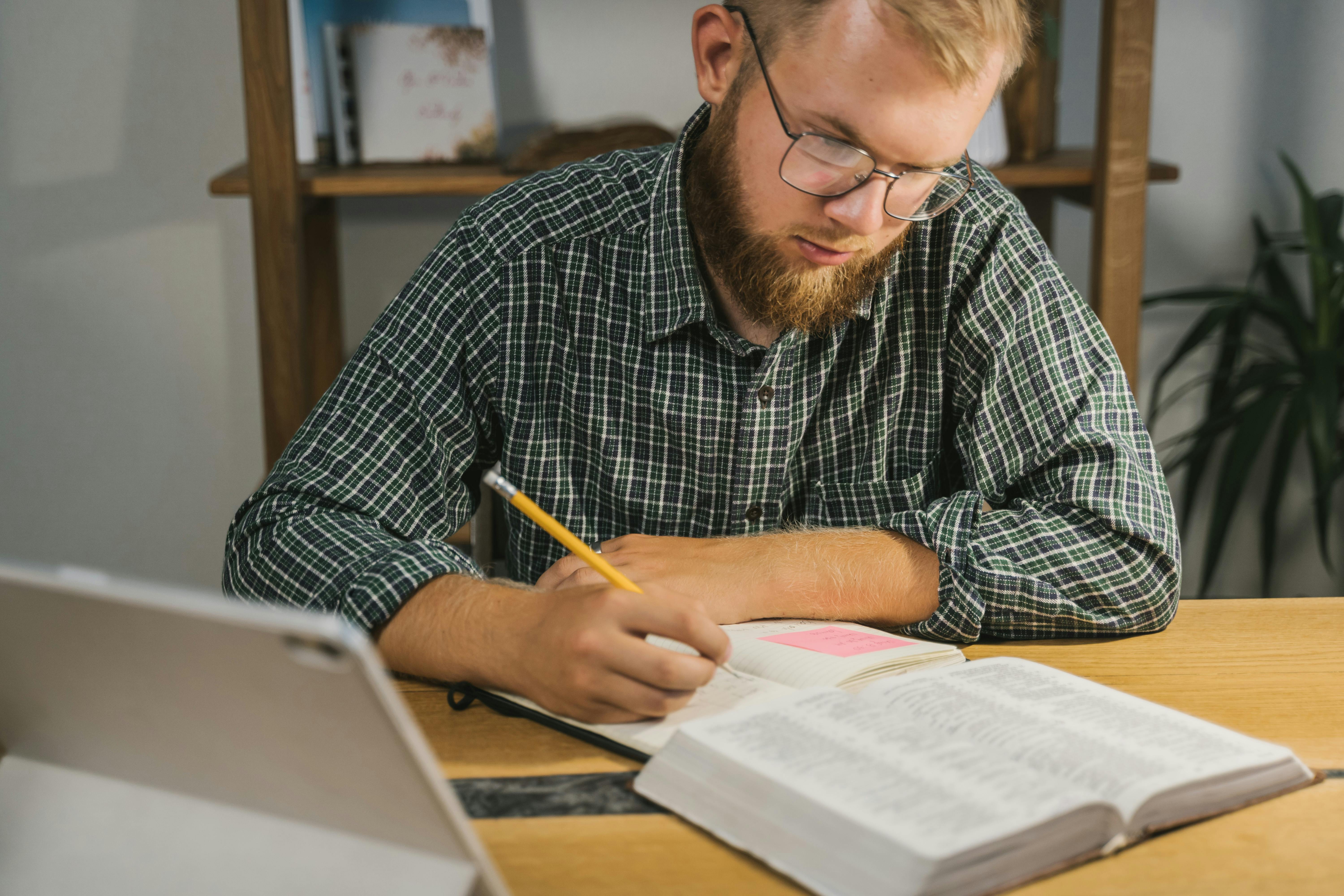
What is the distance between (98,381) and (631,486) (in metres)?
1.51

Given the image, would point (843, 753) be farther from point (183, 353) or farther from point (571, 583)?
point (183, 353)

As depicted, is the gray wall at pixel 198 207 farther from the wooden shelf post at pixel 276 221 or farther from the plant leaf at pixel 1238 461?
the wooden shelf post at pixel 276 221

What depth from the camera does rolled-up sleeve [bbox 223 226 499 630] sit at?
36.8 inches

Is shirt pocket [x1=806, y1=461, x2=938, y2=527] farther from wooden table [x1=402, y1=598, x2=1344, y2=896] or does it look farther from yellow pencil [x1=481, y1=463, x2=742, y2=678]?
yellow pencil [x1=481, y1=463, x2=742, y2=678]

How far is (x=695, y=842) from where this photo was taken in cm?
63

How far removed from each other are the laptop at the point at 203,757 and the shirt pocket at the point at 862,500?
81cm

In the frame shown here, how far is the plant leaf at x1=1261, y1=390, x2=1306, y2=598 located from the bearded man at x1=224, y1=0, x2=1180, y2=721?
3.44ft

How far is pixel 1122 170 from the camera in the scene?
176 centimetres

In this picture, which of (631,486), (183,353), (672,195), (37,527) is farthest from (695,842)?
(37,527)

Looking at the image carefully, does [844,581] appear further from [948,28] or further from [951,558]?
[948,28]

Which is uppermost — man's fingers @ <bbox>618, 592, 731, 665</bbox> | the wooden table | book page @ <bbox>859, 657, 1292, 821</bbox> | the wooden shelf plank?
the wooden shelf plank

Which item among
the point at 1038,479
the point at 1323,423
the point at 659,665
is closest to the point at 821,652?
the point at 659,665

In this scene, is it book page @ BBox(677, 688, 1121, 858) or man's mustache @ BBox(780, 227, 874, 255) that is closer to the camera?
book page @ BBox(677, 688, 1121, 858)

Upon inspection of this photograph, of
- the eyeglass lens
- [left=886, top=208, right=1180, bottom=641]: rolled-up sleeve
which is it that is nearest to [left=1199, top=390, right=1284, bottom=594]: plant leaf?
[left=886, top=208, right=1180, bottom=641]: rolled-up sleeve
